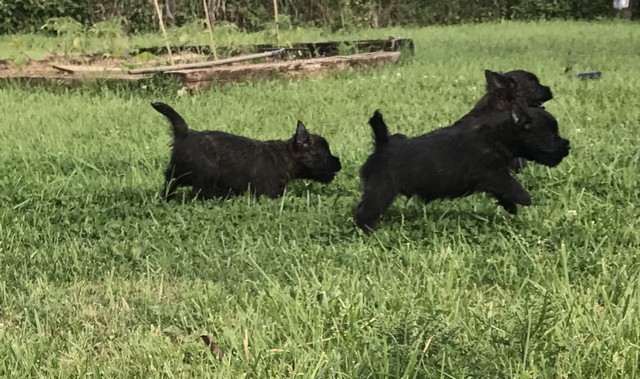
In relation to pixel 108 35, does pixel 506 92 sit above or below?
below

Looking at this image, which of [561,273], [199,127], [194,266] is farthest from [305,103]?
[561,273]

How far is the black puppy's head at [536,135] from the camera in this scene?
4441mm

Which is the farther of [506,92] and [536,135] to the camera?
[506,92]

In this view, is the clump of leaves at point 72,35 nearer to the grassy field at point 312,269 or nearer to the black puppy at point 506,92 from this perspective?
the grassy field at point 312,269

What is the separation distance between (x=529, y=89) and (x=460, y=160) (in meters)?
2.20

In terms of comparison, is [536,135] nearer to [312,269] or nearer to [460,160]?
[460,160]

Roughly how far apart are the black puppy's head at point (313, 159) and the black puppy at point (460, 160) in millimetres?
1198

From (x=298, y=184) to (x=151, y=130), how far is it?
212 centimetres

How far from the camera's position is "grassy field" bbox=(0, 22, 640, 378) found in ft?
8.18

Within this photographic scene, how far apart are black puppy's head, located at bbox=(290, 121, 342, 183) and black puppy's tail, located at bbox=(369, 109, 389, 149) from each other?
123cm

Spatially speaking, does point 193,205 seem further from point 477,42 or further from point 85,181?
point 477,42

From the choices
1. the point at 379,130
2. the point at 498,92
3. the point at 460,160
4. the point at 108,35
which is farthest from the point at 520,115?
the point at 108,35

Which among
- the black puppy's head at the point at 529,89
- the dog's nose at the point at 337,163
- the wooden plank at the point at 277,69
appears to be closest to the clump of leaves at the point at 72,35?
the wooden plank at the point at 277,69

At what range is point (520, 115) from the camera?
4426 mm
